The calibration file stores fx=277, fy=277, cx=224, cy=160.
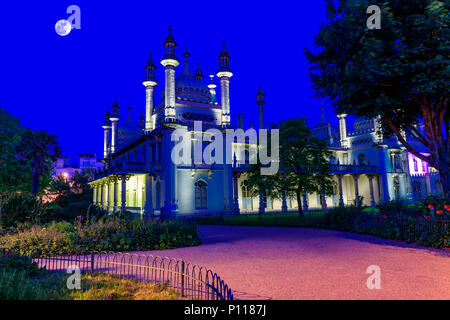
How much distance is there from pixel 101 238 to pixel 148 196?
20.3 meters

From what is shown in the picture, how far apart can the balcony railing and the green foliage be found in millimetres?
30752

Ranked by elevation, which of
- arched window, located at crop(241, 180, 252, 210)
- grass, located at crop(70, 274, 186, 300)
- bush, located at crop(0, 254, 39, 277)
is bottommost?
grass, located at crop(70, 274, 186, 300)

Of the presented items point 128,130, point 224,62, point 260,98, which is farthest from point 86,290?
point 128,130

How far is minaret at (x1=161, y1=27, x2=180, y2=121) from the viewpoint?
97.0ft

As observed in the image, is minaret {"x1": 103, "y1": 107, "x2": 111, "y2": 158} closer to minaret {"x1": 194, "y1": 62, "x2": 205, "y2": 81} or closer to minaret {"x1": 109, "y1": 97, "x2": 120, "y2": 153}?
minaret {"x1": 109, "y1": 97, "x2": 120, "y2": 153}

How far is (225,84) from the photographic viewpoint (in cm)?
3294

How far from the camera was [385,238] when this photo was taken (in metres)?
12.2

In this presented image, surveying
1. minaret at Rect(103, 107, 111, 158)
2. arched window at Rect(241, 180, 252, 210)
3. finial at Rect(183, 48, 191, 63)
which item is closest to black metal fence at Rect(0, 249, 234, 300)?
arched window at Rect(241, 180, 252, 210)

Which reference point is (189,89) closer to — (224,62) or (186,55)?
(224,62)

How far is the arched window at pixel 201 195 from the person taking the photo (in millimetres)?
30391

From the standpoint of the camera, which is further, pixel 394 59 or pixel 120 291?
pixel 394 59

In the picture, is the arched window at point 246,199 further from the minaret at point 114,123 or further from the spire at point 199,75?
the minaret at point 114,123

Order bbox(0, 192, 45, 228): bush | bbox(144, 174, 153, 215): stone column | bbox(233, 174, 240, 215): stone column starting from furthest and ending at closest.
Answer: bbox(144, 174, 153, 215): stone column, bbox(233, 174, 240, 215): stone column, bbox(0, 192, 45, 228): bush

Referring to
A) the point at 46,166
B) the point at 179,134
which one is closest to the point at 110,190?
the point at 46,166
